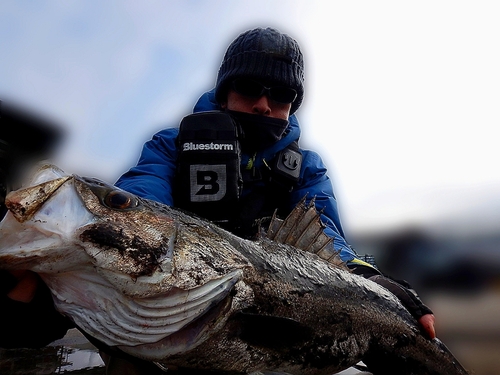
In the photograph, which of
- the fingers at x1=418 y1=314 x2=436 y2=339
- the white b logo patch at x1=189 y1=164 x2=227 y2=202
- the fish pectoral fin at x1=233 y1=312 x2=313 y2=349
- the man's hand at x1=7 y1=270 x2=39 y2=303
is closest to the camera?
the man's hand at x1=7 y1=270 x2=39 y2=303

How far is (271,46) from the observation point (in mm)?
3252

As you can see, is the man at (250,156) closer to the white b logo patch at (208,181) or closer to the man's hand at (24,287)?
the white b logo patch at (208,181)

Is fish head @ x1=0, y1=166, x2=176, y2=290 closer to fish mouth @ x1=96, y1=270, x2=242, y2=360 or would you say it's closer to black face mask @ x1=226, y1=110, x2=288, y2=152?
fish mouth @ x1=96, y1=270, x2=242, y2=360

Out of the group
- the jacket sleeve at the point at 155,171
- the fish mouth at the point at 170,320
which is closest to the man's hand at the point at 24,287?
the fish mouth at the point at 170,320

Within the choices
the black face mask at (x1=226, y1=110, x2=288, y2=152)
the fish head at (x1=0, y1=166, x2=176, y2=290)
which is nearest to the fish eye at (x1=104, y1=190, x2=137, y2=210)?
the fish head at (x1=0, y1=166, x2=176, y2=290)

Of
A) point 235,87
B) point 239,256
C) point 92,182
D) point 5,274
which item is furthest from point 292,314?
point 235,87

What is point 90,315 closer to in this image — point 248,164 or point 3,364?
point 248,164

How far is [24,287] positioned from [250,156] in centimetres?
223

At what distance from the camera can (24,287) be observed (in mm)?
1267

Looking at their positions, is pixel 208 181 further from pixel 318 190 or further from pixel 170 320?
pixel 170 320

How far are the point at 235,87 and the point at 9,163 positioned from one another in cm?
489

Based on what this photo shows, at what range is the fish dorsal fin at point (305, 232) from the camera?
2.17 meters

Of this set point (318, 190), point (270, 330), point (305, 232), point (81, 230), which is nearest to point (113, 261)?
point (81, 230)

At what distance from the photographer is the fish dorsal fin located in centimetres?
217
